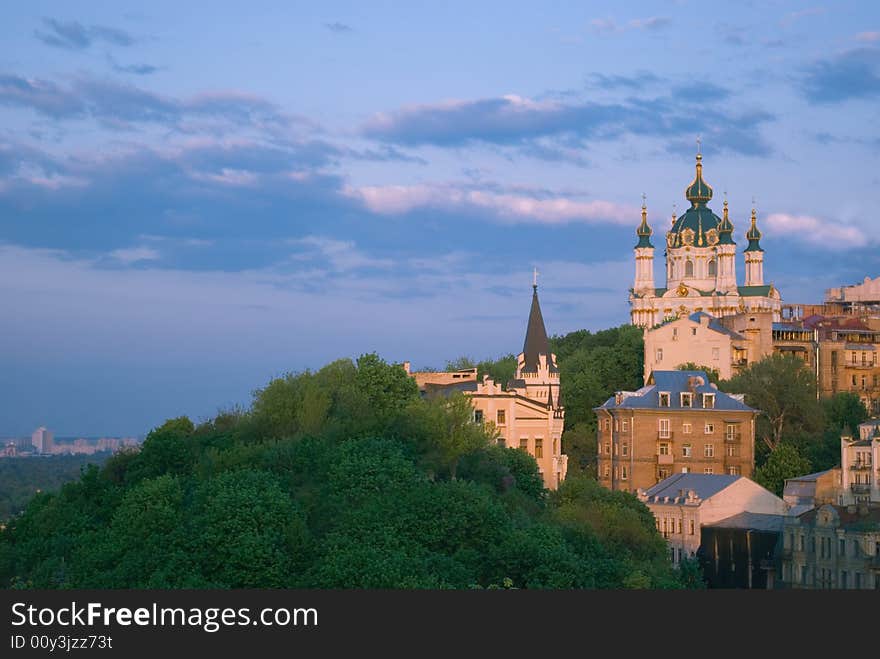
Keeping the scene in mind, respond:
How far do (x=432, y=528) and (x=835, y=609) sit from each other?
59.6 ft

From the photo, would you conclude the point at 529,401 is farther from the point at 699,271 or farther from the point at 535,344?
the point at 699,271

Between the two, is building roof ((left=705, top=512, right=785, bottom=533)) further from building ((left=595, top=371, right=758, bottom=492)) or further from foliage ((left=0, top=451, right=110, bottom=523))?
foliage ((left=0, top=451, right=110, bottom=523))

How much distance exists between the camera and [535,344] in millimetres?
115375

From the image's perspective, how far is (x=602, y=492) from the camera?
95000 mm

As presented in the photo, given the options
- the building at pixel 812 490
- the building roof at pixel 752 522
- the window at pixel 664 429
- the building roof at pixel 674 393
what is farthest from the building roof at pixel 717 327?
the building roof at pixel 752 522

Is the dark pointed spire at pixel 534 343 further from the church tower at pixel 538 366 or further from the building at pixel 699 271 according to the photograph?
the building at pixel 699 271

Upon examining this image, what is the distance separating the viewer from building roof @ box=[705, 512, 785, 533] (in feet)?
325

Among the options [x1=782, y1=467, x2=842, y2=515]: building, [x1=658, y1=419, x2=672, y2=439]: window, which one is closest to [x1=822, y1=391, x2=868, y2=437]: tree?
[x1=782, y1=467, x2=842, y2=515]: building

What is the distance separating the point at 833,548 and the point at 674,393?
23.3 meters

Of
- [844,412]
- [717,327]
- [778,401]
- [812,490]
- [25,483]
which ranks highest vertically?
[717,327]

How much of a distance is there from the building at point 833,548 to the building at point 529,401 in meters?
15.4

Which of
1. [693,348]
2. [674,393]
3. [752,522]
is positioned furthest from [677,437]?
[693,348]

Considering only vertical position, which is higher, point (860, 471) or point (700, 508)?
point (860, 471)

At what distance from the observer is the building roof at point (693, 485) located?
102438 millimetres
